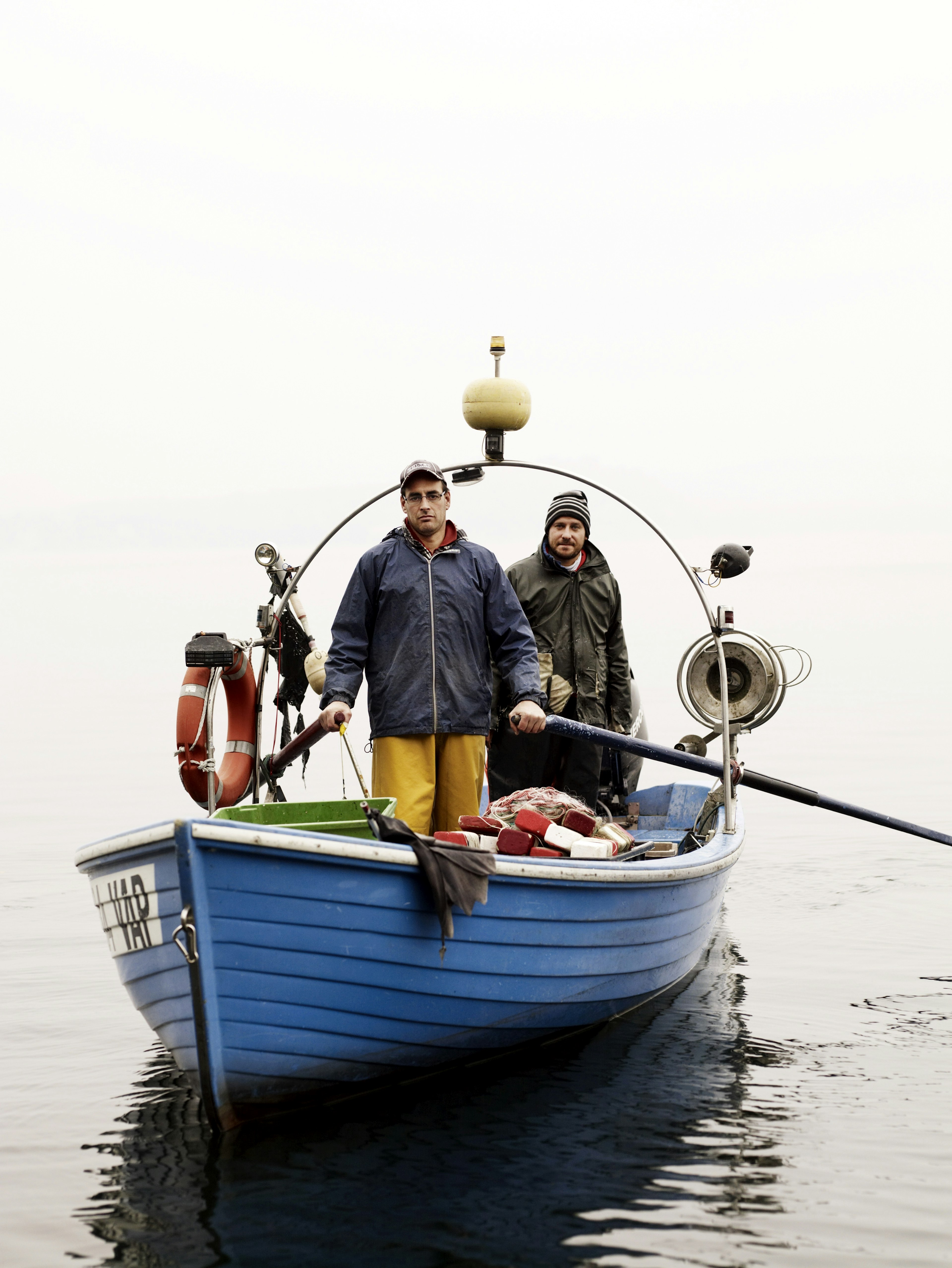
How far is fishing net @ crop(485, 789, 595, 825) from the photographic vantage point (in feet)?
20.7

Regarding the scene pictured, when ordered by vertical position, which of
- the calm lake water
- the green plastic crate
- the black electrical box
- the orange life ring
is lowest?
the calm lake water

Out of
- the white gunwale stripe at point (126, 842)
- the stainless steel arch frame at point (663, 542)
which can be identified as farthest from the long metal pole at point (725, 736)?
the white gunwale stripe at point (126, 842)

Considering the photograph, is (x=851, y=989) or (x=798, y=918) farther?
(x=798, y=918)

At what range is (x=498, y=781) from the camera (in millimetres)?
7281

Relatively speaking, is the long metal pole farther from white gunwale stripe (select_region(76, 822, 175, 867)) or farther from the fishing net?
white gunwale stripe (select_region(76, 822, 175, 867))

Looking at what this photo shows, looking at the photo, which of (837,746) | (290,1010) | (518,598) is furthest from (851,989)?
(837,746)

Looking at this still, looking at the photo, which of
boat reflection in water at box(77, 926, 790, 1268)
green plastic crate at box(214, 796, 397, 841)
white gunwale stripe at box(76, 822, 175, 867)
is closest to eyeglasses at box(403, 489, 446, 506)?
green plastic crate at box(214, 796, 397, 841)

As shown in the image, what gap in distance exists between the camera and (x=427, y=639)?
5578 millimetres

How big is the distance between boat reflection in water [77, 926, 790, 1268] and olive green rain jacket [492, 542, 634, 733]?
74.0 inches

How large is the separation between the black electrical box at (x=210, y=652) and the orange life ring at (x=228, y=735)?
0.39 ft

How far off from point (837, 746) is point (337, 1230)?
22.4 m

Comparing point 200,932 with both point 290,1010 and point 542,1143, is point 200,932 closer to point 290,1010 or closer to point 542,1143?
point 290,1010

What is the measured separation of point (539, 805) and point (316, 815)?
1434 mm

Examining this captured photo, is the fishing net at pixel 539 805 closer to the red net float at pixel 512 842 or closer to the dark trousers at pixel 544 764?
the dark trousers at pixel 544 764
